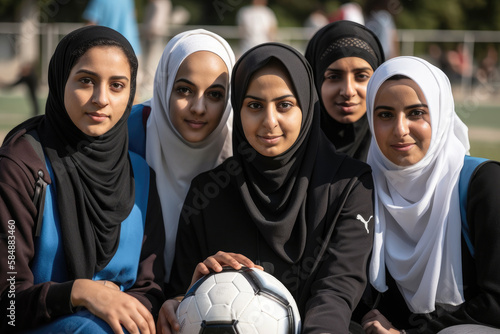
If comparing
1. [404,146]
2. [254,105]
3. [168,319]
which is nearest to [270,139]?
[254,105]

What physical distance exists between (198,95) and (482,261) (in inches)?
71.5

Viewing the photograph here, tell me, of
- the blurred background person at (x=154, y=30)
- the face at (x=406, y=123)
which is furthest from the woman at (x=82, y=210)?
the blurred background person at (x=154, y=30)

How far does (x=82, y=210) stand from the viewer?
324 cm

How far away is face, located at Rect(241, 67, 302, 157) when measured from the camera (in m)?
3.52

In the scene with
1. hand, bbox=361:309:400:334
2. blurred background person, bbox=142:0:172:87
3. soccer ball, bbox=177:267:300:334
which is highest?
blurred background person, bbox=142:0:172:87

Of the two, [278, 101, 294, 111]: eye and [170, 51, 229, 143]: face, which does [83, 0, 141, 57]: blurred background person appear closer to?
[170, 51, 229, 143]: face

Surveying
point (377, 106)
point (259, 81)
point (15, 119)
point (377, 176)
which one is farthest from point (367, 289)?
point (15, 119)

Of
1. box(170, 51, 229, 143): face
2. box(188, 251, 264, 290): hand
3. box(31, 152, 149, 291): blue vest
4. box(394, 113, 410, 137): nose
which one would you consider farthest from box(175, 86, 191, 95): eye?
box(394, 113, 410, 137): nose

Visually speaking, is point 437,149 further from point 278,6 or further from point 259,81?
point 278,6

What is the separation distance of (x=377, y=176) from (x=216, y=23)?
1005 inches

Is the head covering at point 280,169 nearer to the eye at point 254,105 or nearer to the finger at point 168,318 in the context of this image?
the eye at point 254,105

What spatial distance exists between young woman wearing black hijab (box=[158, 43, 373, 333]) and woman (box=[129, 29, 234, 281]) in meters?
0.30

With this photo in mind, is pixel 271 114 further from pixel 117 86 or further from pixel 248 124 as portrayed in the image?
pixel 117 86

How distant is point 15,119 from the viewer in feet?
44.7
